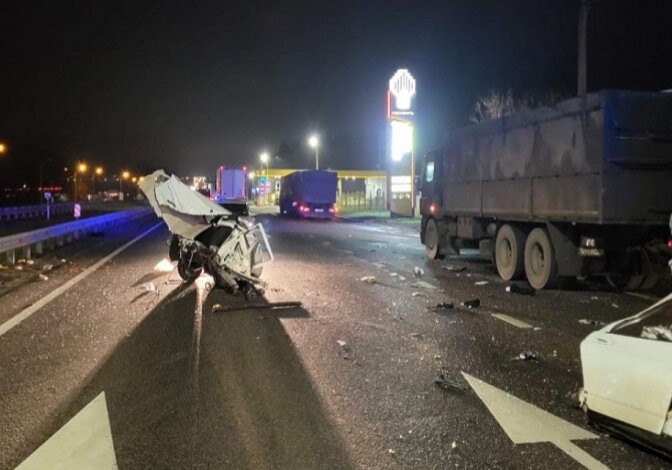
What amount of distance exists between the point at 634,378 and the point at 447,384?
2198mm

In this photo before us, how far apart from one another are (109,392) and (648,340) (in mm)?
4491

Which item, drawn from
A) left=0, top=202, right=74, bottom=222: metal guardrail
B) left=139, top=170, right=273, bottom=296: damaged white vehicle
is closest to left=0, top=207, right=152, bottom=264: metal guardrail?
left=139, top=170, right=273, bottom=296: damaged white vehicle

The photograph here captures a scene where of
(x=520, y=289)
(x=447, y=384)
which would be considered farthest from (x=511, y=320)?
(x=447, y=384)

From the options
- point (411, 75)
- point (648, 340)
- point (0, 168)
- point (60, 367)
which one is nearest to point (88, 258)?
point (60, 367)

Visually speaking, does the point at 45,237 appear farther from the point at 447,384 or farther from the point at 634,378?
the point at 634,378

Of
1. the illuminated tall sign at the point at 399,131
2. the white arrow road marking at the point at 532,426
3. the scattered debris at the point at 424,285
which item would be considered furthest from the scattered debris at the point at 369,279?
the illuminated tall sign at the point at 399,131

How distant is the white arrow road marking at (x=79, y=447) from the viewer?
4.50m

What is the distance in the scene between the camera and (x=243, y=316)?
9.99m

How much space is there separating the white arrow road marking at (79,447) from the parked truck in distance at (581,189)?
8.63 meters

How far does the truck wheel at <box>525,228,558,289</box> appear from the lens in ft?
41.3

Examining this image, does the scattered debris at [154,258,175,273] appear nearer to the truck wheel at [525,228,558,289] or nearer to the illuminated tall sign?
the truck wheel at [525,228,558,289]

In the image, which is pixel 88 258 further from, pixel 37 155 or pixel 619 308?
pixel 37 155

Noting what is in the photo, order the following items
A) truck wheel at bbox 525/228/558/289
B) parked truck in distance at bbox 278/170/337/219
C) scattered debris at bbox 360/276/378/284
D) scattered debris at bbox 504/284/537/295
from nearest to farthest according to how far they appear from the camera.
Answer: scattered debris at bbox 504/284/537/295
truck wheel at bbox 525/228/558/289
scattered debris at bbox 360/276/378/284
parked truck in distance at bbox 278/170/337/219

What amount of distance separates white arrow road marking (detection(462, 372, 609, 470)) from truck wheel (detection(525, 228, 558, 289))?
22.8 ft
